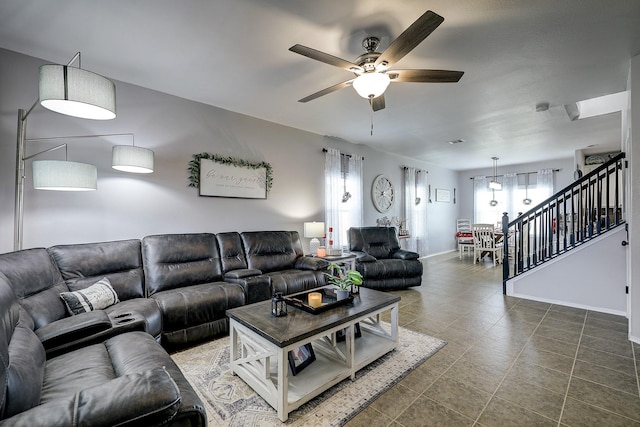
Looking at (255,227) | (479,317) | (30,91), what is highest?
(30,91)

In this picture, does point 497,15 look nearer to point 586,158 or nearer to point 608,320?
point 608,320

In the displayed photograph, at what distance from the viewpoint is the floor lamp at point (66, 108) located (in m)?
1.67

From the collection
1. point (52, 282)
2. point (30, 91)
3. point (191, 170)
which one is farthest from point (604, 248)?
point (30, 91)

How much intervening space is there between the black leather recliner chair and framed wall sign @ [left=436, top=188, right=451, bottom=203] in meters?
3.91

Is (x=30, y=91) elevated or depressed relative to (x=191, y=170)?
elevated

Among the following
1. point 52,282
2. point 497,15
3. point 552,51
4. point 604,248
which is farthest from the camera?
point 604,248

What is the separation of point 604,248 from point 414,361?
315 cm

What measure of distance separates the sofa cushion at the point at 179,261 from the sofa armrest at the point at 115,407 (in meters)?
2.03

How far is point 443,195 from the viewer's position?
8.50 meters

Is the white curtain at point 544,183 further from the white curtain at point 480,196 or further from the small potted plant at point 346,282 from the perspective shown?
the small potted plant at point 346,282

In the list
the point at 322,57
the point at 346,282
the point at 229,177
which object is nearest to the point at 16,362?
the point at 346,282

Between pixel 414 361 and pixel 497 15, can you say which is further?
pixel 414 361

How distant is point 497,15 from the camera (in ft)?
6.59

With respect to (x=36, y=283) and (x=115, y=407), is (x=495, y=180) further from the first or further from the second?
(x=36, y=283)
